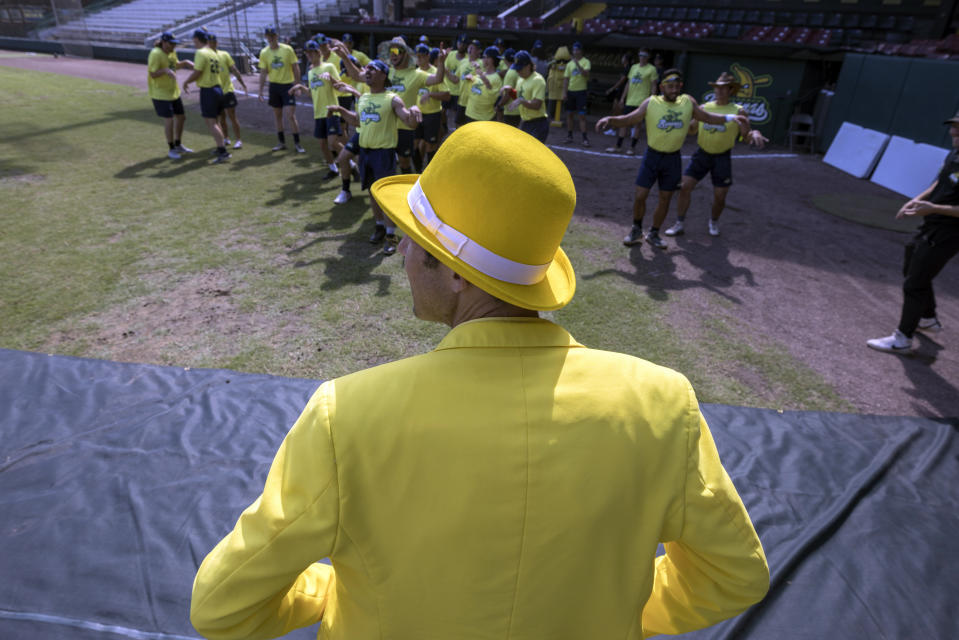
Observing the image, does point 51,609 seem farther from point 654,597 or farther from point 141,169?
point 141,169

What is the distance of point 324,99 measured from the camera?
8.69 m

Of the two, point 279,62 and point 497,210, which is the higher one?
point 497,210

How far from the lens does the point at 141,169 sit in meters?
9.46

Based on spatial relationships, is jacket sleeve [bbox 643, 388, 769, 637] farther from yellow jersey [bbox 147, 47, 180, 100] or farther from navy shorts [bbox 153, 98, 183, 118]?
navy shorts [bbox 153, 98, 183, 118]

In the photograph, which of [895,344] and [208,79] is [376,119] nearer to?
[208,79]

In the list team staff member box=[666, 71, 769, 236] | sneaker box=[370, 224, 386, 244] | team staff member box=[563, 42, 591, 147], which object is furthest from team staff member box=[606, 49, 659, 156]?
sneaker box=[370, 224, 386, 244]

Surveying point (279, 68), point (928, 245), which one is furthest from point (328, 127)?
point (928, 245)

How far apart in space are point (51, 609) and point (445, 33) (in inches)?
767

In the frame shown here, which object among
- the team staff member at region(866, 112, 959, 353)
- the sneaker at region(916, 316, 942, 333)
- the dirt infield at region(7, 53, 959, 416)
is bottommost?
the dirt infield at region(7, 53, 959, 416)

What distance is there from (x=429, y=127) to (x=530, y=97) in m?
Result: 1.77

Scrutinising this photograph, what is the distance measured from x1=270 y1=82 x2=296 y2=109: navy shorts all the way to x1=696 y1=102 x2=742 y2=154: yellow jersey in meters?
7.25

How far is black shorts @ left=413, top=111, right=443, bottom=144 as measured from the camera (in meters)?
9.24

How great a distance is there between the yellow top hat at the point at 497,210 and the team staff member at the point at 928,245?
4910 mm

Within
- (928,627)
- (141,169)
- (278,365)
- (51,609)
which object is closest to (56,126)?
(141,169)
